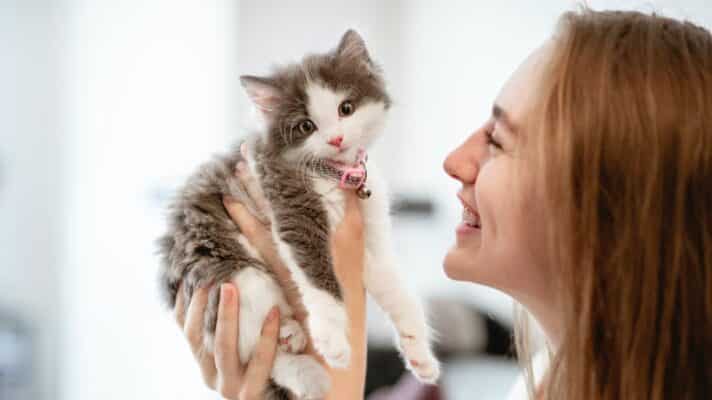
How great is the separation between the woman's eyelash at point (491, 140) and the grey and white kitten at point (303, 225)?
0.31 metres

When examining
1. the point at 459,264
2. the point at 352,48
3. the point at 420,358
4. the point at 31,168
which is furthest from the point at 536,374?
the point at 31,168

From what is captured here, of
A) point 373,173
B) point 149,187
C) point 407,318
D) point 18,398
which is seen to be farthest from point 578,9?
point 18,398

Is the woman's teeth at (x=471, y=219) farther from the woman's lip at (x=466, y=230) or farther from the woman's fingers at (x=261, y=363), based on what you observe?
the woman's fingers at (x=261, y=363)

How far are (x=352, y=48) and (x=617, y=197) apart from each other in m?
0.69

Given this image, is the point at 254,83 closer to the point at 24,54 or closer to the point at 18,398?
the point at 24,54

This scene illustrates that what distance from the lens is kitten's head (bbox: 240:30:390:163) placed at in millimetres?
1248

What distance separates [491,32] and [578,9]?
1.64 meters

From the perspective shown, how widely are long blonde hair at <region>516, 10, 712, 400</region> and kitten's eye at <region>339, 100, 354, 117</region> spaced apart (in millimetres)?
462

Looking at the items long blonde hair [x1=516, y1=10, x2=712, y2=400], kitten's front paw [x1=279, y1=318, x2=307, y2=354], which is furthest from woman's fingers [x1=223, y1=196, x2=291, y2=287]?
long blonde hair [x1=516, y1=10, x2=712, y2=400]

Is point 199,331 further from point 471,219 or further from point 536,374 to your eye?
point 536,374

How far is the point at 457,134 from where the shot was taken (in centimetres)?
285

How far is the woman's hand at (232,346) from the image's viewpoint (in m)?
1.20

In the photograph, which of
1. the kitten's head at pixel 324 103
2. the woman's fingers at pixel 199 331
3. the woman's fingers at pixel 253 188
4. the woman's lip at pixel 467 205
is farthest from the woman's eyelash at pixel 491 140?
the woman's fingers at pixel 199 331

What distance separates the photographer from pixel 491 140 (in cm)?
103
